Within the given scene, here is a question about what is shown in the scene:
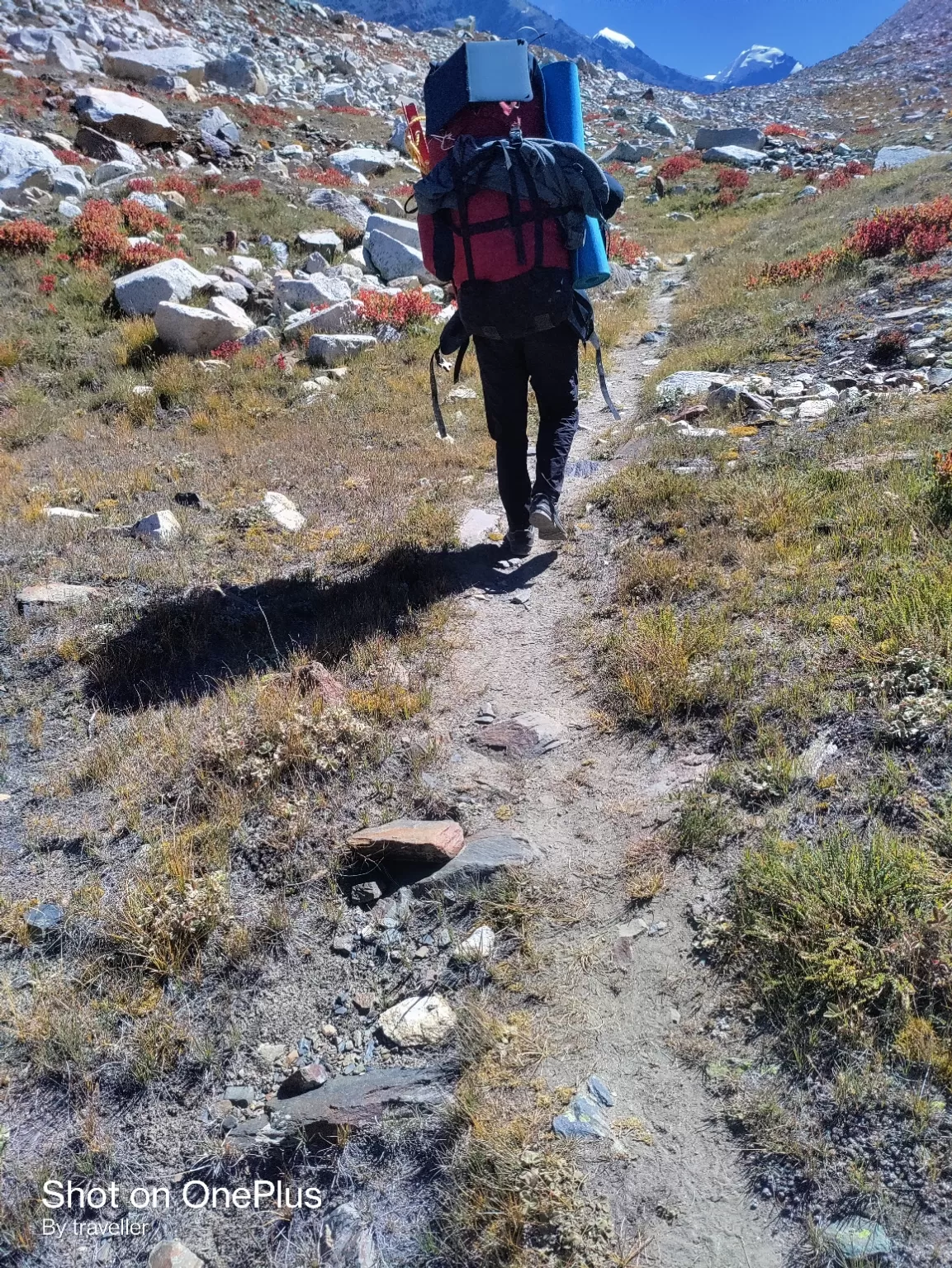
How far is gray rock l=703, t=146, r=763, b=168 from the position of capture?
3167 cm

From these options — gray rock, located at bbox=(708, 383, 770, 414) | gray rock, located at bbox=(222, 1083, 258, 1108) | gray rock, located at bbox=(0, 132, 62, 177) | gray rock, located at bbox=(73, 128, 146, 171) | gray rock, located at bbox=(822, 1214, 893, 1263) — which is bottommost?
gray rock, located at bbox=(222, 1083, 258, 1108)

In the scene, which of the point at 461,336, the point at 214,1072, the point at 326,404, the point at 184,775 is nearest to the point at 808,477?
the point at 461,336

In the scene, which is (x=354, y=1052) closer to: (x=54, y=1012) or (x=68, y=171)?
(x=54, y=1012)

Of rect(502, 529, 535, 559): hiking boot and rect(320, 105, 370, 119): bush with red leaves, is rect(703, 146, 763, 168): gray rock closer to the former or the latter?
rect(320, 105, 370, 119): bush with red leaves

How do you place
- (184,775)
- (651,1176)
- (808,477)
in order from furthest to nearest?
(808,477)
(184,775)
(651,1176)

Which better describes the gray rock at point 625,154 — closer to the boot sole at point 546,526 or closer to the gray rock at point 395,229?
the gray rock at point 395,229

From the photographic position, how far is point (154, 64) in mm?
28547

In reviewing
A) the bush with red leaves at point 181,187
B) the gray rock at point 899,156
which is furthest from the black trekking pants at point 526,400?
the gray rock at point 899,156

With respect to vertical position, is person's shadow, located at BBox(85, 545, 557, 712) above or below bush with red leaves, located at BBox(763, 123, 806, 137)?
below

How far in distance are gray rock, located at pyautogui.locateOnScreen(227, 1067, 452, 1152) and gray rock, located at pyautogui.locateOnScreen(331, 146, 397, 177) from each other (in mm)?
26527

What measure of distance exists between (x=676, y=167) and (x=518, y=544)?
108 feet

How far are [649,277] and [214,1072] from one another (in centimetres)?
1759

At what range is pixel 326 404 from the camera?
913cm

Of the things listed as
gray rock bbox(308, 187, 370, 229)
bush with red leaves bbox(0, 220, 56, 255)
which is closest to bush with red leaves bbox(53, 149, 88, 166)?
bush with red leaves bbox(0, 220, 56, 255)
